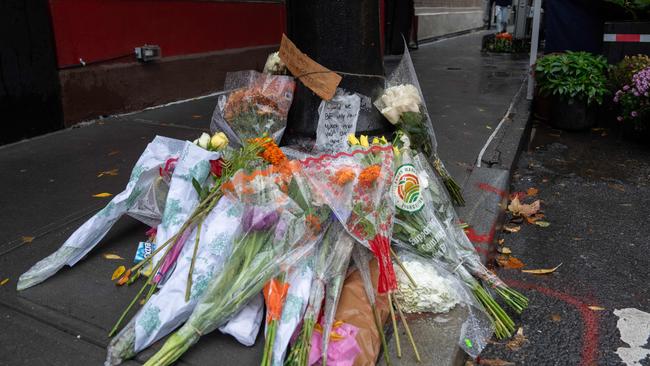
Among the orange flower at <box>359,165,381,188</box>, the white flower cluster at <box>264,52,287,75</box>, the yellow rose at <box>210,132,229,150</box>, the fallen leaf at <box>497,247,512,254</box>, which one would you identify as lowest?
the fallen leaf at <box>497,247,512,254</box>

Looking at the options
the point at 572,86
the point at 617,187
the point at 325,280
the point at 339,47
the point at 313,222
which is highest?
→ the point at 339,47

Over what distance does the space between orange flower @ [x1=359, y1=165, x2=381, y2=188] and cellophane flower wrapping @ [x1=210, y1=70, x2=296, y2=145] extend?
3.29 feet

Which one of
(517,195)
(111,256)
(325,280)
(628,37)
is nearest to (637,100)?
(628,37)

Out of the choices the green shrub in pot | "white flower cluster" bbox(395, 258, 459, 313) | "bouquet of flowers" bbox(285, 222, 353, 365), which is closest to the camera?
"bouquet of flowers" bbox(285, 222, 353, 365)

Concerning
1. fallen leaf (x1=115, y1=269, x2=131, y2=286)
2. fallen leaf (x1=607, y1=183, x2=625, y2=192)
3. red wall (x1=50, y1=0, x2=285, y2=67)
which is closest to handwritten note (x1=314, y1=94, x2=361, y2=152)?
fallen leaf (x1=115, y1=269, x2=131, y2=286)

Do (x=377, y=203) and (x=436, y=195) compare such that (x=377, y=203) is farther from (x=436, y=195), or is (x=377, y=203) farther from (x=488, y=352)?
(x=488, y=352)

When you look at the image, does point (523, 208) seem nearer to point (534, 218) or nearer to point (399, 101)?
point (534, 218)

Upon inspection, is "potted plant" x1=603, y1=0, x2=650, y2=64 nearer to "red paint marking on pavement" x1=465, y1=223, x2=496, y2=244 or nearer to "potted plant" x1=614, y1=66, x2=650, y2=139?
Answer: "potted plant" x1=614, y1=66, x2=650, y2=139

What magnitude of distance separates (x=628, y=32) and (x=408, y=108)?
4.94m

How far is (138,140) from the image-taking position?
5.26 meters

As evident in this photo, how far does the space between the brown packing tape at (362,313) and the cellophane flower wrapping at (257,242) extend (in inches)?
10.5

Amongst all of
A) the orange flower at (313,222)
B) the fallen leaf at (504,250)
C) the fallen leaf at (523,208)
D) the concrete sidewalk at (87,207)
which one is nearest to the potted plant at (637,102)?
the concrete sidewalk at (87,207)

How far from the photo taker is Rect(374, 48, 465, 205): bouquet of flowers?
326 cm

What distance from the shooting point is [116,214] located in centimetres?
294
